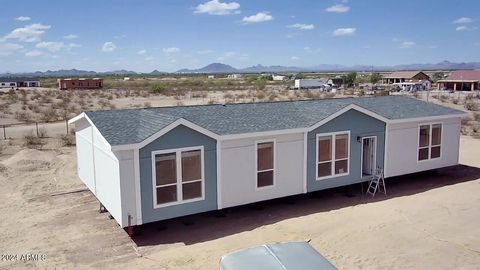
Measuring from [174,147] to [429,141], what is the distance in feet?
34.2

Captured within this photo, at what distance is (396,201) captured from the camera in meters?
14.4

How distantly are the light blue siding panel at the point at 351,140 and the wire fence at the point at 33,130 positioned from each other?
18103mm

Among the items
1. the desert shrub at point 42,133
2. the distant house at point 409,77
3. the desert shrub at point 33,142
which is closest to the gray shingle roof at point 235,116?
the desert shrub at point 33,142

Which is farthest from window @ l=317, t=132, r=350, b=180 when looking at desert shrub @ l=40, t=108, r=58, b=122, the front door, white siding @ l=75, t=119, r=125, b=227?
desert shrub @ l=40, t=108, r=58, b=122

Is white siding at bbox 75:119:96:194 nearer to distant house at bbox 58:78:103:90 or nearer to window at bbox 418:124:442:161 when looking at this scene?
window at bbox 418:124:442:161

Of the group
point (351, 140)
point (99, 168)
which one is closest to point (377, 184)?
point (351, 140)

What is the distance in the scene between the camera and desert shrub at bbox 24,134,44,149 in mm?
24112

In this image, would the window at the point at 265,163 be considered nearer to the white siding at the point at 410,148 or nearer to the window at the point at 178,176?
the window at the point at 178,176

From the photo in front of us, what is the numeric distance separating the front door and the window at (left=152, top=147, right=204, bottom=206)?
641 centimetres

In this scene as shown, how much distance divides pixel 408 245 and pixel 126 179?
7.10 meters

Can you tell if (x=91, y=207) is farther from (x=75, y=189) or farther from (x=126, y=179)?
(x=126, y=179)

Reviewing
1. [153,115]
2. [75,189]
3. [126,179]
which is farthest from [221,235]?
[75,189]

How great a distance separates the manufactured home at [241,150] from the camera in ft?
37.7

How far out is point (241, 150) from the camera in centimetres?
1291
